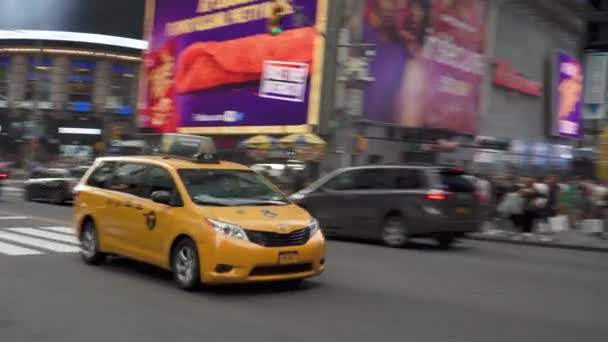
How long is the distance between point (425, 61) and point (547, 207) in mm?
21265

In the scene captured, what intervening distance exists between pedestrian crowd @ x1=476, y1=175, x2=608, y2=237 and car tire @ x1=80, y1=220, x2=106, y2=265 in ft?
34.9

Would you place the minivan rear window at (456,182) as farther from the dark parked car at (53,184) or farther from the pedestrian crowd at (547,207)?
the dark parked car at (53,184)

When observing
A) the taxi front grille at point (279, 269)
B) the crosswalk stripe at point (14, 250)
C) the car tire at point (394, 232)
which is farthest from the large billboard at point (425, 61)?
the taxi front grille at point (279, 269)

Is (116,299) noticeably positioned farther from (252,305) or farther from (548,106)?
(548,106)

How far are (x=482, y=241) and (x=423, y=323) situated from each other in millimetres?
10821

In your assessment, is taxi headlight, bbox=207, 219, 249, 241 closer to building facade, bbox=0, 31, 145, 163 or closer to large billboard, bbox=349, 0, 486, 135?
large billboard, bbox=349, 0, 486, 135

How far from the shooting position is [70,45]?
75.4 m

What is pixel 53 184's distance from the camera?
24.6m

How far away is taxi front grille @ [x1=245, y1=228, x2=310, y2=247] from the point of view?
25.1 ft

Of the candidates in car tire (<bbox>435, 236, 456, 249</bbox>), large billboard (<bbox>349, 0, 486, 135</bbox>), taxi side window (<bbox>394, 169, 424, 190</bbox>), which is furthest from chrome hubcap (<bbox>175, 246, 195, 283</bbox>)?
large billboard (<bbox>349, 0, 486, 135</bbox>)

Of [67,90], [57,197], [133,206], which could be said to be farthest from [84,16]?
[133,206]

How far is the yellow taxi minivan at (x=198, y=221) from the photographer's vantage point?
7.63 m

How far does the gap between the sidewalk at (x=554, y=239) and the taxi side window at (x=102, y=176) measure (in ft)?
30.4

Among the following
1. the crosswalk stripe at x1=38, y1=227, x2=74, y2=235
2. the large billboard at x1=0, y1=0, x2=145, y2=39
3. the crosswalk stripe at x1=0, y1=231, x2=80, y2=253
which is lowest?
the crosswalk stripe at x1=38, y1=227, x2=74, y2=235
